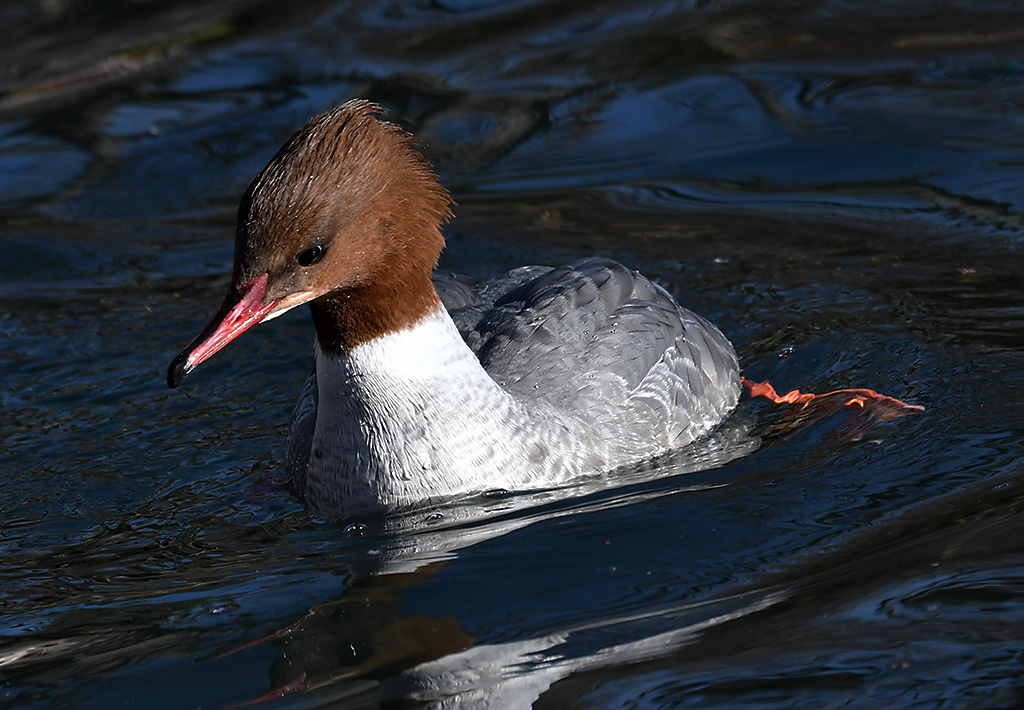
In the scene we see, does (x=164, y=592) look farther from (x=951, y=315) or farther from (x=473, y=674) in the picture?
(x=951, y=315)

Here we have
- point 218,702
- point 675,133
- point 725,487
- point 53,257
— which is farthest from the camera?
point 675,133

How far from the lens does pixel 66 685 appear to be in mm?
4207

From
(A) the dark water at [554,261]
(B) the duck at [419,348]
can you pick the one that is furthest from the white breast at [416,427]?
(A) the dark water at [554,261]

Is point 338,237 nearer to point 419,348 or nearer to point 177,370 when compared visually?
point 419,348

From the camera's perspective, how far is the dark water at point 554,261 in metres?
4.17

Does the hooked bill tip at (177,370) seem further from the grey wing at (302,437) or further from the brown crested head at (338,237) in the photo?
the grey wing at (302,437)

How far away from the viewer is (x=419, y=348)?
5109mm

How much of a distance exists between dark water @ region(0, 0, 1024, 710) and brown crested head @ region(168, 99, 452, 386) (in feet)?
2.69

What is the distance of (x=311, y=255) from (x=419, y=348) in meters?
0.61

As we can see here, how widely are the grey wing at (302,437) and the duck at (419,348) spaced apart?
0.6 inches

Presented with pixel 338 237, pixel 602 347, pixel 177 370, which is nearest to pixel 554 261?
pixel 602 347

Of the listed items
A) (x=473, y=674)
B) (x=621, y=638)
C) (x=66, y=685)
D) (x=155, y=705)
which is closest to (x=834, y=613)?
(x=621, y=638)

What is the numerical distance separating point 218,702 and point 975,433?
3065 millimetres

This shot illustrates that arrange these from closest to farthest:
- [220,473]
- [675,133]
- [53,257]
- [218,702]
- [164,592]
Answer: [218,702], [164,592], [220,473], [53,257], [675,133]
